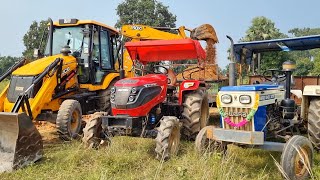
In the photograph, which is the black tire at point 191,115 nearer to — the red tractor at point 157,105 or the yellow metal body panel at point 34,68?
the red tractor at point 157,105

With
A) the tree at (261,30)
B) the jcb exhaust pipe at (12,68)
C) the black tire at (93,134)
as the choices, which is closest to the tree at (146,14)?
the tree at (261,30)

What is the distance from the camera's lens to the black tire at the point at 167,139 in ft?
17.7

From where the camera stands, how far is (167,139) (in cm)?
544

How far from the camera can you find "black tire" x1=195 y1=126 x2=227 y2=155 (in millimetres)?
5242

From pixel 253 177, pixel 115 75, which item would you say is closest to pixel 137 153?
pixel 253 177

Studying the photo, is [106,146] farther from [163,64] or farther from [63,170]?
[163,64]

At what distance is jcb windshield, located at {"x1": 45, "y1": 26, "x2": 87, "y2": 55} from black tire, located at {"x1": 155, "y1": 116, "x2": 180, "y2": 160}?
3.99 meters

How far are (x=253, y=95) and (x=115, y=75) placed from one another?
206 inches

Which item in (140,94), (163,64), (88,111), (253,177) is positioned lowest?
(253,177)

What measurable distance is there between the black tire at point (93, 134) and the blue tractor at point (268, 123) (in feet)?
6.11

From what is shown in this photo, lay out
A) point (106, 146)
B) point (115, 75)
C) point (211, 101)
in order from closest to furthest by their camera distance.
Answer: point (106, 146)
point (211, 101)
point (115, 75)

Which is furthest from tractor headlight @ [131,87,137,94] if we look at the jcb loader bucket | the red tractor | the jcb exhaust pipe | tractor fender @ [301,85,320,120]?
the jcb exhaust pipe

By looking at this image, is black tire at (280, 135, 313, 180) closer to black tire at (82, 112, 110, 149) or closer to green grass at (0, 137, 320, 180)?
green grass at (0, 137, 320, 180)

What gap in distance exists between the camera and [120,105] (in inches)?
231
